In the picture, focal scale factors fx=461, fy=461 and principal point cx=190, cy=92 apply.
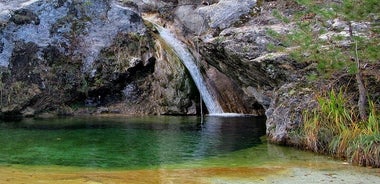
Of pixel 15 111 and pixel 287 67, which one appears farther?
pixel 15 111

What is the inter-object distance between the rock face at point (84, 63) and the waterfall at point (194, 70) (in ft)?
1.23

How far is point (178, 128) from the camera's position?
14750mm

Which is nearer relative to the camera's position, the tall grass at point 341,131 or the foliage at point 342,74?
the tall grass at point 341,131

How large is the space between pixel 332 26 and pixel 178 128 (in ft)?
19.2

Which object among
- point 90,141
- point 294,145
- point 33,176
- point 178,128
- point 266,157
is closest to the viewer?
point 33,176

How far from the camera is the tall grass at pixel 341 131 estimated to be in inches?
343

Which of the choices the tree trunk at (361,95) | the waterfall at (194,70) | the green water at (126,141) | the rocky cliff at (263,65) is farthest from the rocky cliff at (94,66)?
the tree trunk at (361,95)

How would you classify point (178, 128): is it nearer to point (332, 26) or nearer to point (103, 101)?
point (332, 26)

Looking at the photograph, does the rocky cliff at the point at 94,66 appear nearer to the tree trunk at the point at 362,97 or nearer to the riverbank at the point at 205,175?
the tree trunk at the point at 362,97

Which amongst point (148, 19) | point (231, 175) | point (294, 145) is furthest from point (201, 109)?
point (231, 175)

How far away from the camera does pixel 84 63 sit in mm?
20406

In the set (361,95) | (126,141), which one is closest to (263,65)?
(361,95)

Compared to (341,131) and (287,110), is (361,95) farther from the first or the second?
(287,110)

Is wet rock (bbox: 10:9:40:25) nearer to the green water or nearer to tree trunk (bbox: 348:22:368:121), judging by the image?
the green water
